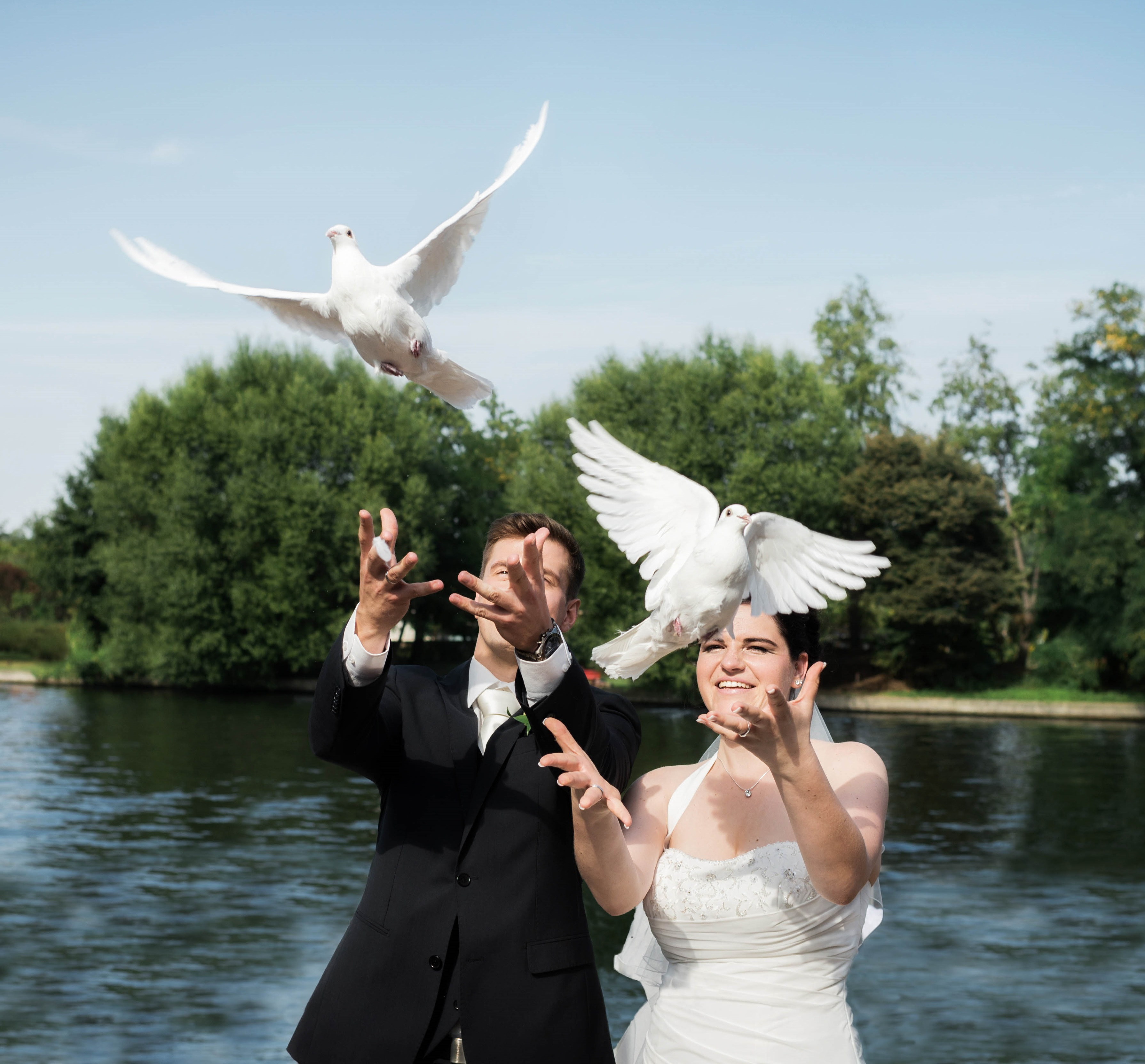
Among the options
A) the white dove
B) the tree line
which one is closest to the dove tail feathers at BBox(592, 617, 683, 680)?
the white dove

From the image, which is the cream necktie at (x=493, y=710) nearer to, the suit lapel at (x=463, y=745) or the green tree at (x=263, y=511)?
the suit lapel at (x=463, y=745)

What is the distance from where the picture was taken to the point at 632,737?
10.5ft

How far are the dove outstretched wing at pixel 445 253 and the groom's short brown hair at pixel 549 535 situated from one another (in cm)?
78

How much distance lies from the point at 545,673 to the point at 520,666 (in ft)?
0.18

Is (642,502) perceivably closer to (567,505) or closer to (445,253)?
(445,253)

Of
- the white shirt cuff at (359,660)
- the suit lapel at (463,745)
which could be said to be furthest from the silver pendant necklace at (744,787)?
the white shirt cuff at (359,660)

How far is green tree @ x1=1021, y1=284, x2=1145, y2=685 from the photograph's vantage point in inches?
1494

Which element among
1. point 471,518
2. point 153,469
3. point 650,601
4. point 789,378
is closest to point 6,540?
point 153,469

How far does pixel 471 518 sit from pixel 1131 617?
21.2 metres

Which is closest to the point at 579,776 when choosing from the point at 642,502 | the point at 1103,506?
the point at 642,502

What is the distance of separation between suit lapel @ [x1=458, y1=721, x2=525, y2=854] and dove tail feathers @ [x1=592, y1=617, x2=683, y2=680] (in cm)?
55

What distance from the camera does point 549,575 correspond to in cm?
298

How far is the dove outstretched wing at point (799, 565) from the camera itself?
3391mm

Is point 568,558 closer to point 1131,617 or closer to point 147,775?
point 147,775
